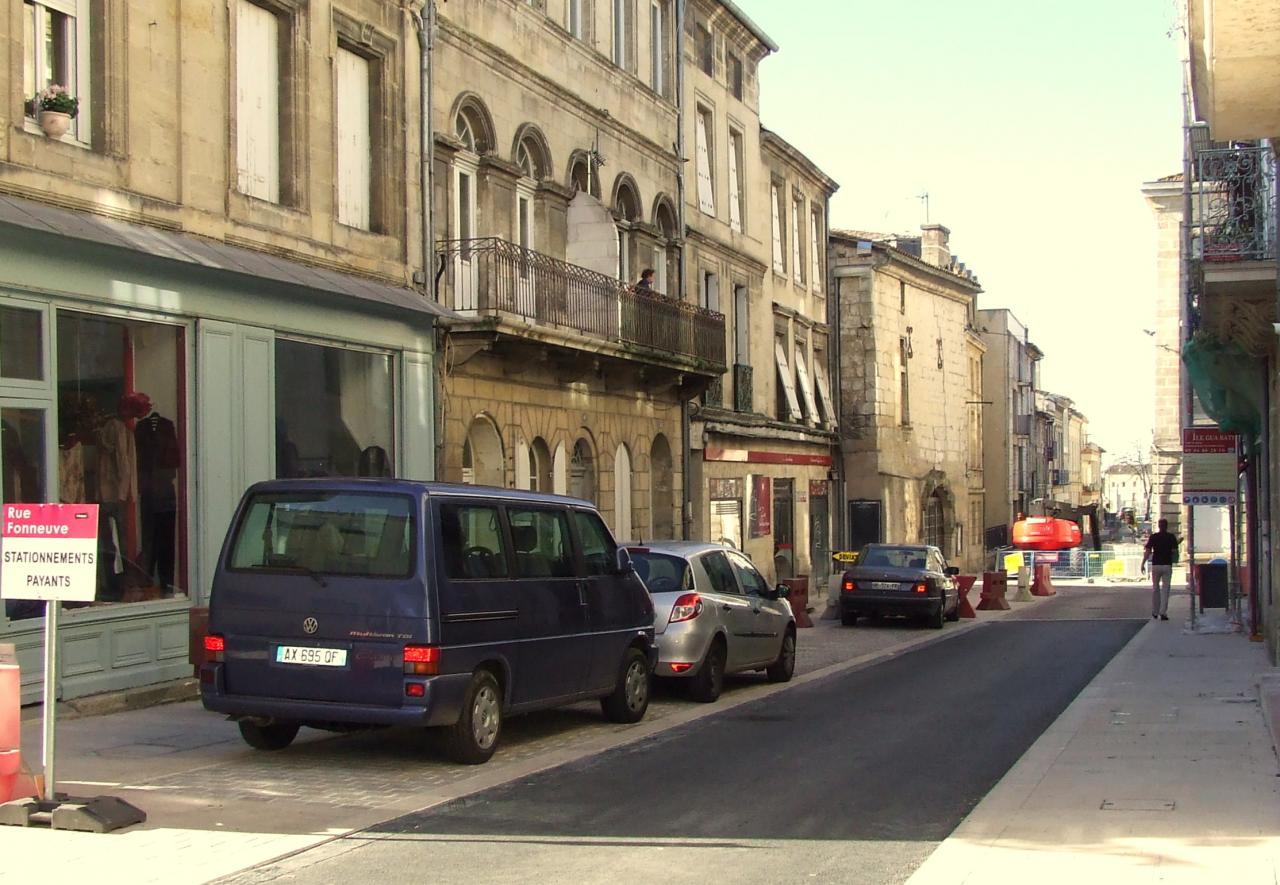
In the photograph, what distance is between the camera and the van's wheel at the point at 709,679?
50.3 feet

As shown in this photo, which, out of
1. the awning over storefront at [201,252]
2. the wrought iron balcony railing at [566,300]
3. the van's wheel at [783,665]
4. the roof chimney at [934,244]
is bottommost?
the van's wheel at [783,665]

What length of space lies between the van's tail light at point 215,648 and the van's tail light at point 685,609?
532 centimetres

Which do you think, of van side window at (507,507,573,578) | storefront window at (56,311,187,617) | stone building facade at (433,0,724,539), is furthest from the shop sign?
stone building facade at (433,0,724,539)

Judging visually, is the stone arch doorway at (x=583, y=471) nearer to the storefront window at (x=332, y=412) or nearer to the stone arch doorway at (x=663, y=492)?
the stone arch doorway at (x=663, y=492)

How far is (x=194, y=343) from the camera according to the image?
50.9 feet

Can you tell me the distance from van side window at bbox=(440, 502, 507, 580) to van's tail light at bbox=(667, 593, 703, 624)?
3.78 metres

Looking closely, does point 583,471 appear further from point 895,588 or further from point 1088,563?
point 1088,563

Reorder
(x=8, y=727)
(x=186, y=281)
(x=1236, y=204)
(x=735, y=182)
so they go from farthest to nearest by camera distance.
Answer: (x=735, y=182), (x=1236, y=204), (x=186, y=281), (x=8, y=727)

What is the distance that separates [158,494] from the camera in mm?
15102

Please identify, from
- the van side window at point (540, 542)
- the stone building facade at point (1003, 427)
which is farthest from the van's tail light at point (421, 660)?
the stone building facade at point (1003, 427)

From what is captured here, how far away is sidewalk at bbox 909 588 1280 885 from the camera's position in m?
7.61

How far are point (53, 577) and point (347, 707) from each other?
8.47 ft

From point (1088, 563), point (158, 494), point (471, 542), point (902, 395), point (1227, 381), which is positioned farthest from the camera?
point (1088, 563)

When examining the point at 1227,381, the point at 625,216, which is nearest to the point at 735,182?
the point at 625,216
